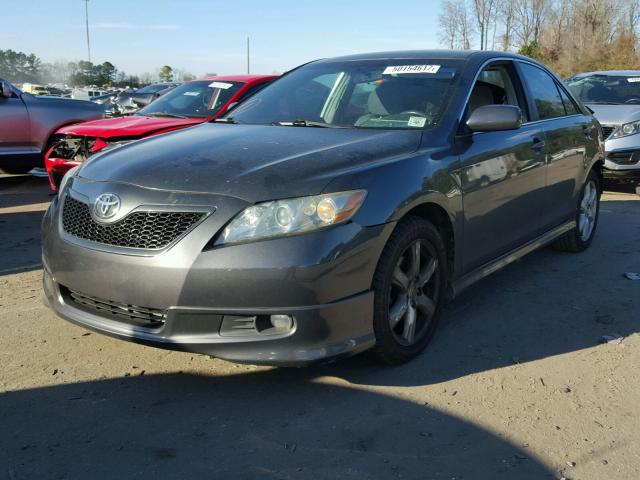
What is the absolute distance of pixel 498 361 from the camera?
3623 mm

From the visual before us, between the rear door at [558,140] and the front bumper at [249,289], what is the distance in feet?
7.78

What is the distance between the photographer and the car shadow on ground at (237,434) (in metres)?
2.57

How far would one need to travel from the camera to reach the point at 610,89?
10297 mm

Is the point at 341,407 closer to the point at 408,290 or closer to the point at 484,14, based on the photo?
the point at 408,290

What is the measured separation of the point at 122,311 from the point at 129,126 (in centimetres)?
459

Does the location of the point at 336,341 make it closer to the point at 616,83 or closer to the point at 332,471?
the point at 332,471

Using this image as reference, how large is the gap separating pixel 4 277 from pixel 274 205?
124 inches

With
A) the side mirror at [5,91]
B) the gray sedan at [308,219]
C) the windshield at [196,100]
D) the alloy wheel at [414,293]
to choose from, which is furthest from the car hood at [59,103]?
the alloy wheel at [414,293]

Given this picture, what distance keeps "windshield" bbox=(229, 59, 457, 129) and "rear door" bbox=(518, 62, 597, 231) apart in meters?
1.12

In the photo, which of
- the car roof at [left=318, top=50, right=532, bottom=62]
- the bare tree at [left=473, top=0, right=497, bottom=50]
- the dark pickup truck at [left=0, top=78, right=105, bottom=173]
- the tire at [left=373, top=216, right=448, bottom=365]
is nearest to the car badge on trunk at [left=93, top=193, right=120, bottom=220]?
the tire at [left=373, top=216, right=448, bottom=365]

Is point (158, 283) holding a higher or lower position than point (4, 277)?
higher

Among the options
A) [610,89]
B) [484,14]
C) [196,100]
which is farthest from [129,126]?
[484,14]

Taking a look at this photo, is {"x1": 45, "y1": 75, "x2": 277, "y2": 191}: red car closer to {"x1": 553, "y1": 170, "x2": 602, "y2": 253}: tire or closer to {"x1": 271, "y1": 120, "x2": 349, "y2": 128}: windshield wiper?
{"x1": 271, "y1": 120, "x2": 349, "y2": 128}: windshield wiper

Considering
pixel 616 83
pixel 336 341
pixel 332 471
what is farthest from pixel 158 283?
pixel 616 83
